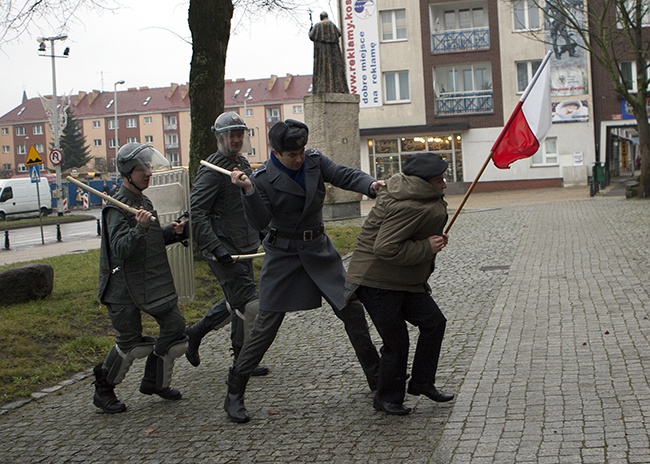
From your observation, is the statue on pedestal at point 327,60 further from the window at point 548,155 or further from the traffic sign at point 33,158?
the window at point 548,155

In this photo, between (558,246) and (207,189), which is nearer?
(207,189)

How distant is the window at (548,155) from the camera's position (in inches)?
1667

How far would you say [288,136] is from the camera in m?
5.38

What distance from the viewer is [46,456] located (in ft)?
16.8

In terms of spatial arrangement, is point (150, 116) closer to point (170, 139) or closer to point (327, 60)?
point (170, 139)

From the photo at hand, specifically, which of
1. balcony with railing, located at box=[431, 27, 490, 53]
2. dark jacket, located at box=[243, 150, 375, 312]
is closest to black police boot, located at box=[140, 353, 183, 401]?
dark jacket, located at box=[243, 150, 375, 312]

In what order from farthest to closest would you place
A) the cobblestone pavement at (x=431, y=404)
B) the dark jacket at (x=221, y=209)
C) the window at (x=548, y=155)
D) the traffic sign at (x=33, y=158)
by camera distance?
the window at (x=548, y=155), the traffic sign at (x=33, y=158), the dark jacket at (x=221, y=209), the cobblestone pavement at (x=431, y=404)

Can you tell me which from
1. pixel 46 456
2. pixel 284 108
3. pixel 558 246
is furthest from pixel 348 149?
pixel 284 108

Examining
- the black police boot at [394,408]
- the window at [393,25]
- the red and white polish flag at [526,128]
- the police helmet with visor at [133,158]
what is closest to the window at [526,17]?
the window at [393,25]

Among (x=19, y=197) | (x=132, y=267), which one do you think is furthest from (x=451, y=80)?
(x=132, y=267)

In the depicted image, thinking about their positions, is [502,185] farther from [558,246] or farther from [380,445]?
[380,445]

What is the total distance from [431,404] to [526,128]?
1.98m

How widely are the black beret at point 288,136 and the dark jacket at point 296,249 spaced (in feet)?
0.73

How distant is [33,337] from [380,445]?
4706 millimetres
